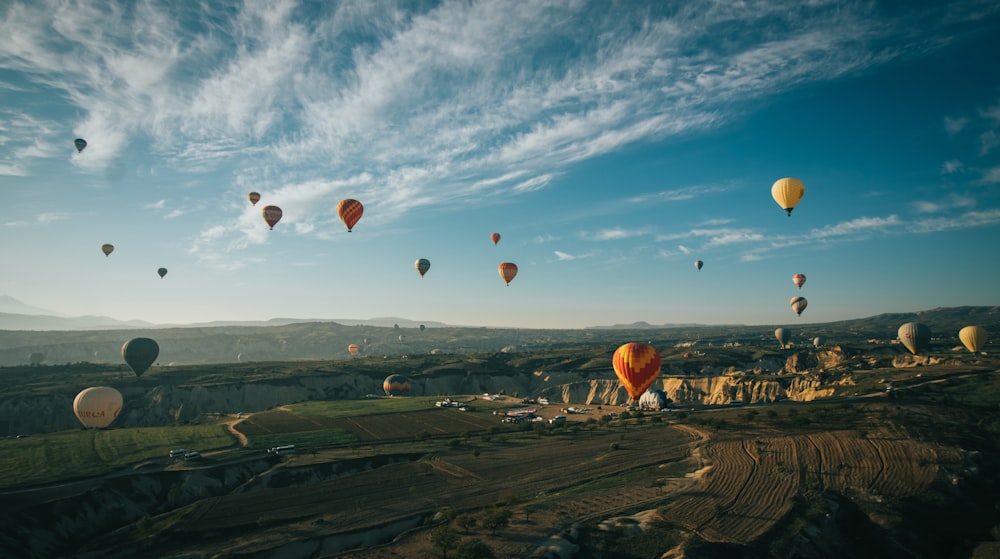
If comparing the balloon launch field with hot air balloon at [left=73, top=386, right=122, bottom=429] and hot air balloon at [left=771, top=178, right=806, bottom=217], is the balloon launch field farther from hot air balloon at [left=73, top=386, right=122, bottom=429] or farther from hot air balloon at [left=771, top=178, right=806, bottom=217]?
hot air balloon at [left=771, top=178, right=806, bottom=217]

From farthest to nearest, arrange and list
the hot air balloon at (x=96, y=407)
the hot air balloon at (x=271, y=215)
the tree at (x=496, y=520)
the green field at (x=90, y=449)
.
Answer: the hot air balloon at (x=271, y=215), the hot air balloon at (x=96, y=407), the green field at (x=90, y=449), the tree at (x=496, y=520)

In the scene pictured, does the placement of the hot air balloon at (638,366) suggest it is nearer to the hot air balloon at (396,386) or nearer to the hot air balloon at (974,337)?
the hot air balloon at (396,386)

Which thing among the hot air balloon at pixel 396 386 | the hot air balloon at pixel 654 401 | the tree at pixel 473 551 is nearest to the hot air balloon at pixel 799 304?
the hot air balloon at pixel 654 401

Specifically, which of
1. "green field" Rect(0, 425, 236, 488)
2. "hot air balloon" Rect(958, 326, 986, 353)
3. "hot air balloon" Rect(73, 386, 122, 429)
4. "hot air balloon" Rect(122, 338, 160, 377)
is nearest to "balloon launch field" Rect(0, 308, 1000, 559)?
"green field" Rect(0, 425, 236, 488)

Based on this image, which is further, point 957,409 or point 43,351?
point 43,351

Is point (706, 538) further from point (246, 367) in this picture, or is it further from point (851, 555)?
point (246, 367)

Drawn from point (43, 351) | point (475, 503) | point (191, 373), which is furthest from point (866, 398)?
point (43, 351)
